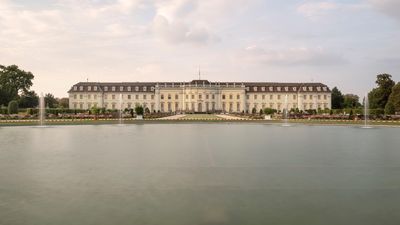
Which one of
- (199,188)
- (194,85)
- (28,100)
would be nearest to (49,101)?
(28,100)

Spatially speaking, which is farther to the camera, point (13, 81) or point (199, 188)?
point (13, 81)

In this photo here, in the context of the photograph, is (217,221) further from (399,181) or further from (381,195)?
(399,181)

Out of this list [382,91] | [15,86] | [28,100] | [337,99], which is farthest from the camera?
[337,99]

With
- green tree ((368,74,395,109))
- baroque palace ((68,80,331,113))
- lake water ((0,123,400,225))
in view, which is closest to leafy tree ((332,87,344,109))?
baroque palace ((68,80,331,113))

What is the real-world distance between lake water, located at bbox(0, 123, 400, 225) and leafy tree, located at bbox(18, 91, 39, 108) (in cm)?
6704

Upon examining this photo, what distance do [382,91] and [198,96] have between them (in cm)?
4034

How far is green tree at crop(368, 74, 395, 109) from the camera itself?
214 ft

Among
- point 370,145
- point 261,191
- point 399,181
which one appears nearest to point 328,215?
point 261,191

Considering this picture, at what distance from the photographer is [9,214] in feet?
21.4

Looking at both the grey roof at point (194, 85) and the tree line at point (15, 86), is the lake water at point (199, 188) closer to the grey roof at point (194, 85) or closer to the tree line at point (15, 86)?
the tree line at point (15, 86)

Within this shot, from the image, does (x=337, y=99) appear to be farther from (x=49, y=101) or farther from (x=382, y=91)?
(x=49, y=101)

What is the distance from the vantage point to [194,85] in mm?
91688

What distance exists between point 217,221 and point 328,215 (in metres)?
1.87

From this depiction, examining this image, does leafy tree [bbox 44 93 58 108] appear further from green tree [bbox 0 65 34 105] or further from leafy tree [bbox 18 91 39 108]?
green tree [bbox 0 65 34 105]
